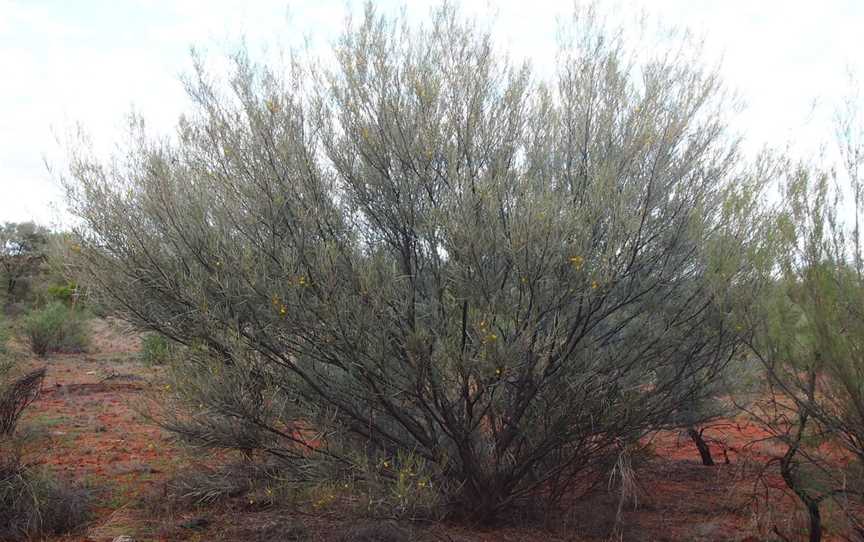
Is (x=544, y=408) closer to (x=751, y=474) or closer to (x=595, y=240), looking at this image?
(x=595, y=240)

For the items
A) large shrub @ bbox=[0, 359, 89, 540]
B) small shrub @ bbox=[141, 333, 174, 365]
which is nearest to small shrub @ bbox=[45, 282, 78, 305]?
small shrub @ bbox=[141, 333, 174, 365]

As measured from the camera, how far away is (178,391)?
20.9 ft

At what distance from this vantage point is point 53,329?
1977 cm

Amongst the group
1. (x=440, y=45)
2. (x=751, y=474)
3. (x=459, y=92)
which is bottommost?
(x=751, y=474)

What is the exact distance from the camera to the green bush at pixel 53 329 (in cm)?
1955

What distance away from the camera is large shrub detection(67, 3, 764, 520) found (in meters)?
6.11

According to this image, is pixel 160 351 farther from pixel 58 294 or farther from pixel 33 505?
pixel 58 294

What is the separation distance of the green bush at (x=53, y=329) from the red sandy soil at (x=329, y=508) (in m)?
7.57

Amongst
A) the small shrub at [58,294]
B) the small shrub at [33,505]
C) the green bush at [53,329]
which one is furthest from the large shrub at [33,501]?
the small shrub at [58,294]

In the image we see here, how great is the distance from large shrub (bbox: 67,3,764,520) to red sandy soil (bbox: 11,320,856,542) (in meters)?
0.54

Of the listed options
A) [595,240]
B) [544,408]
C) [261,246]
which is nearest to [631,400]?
[544,408]

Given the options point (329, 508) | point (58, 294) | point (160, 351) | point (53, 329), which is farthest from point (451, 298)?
point (58, 294)

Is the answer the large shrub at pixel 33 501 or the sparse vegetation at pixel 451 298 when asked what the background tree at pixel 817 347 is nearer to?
the sparse vegetation at pixel 451 298

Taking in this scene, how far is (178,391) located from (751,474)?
7.27 m
